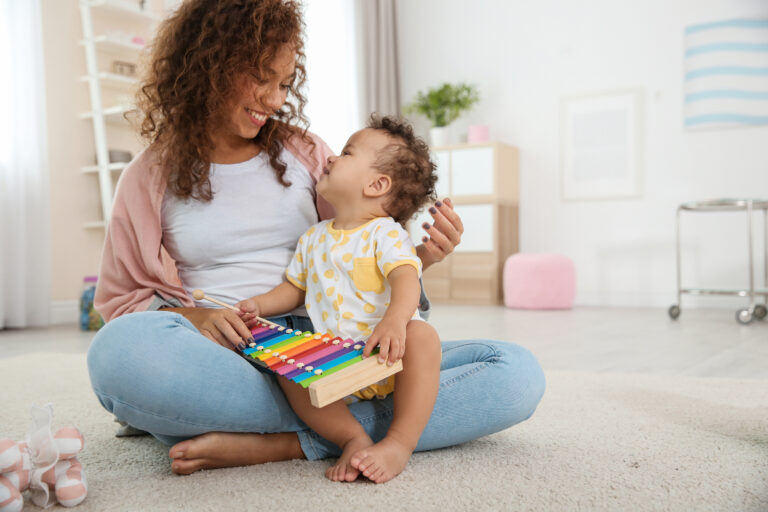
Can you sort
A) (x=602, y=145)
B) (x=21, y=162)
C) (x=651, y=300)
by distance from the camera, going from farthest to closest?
(x=602, y=145), (x=651, y=300), (x=21, y=162)

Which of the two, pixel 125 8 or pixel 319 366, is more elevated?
pixel 125 8

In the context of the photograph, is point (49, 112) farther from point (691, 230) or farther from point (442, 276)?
point (691, 230)

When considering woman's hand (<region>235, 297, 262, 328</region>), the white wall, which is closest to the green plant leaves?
the white wall

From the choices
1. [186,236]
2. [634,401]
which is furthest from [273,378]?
[634,401]

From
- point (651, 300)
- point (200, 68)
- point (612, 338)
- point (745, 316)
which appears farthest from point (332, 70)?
point (200, 68)

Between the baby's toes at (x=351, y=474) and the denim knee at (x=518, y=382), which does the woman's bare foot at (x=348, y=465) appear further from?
the denim knee at (x=518, y=382)

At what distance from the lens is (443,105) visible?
4.84m

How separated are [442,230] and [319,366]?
1.11 ft

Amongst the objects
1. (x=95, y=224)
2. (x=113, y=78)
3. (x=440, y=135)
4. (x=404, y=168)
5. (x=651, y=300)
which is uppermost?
(x=113, y=78)

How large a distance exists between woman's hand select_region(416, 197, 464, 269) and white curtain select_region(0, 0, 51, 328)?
275cm

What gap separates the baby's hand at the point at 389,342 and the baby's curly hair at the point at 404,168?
0.30 meters

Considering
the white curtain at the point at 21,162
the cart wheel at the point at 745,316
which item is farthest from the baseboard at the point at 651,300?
the white curtain at the point at 21,162

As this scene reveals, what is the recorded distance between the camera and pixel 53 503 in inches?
36.6

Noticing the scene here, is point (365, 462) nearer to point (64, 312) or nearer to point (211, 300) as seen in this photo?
point (211, 300)
